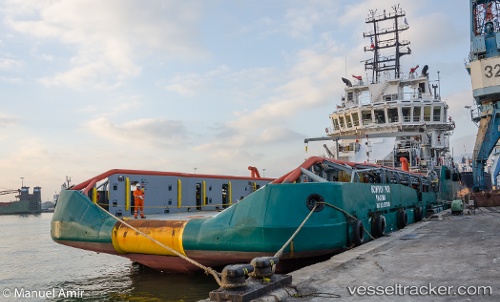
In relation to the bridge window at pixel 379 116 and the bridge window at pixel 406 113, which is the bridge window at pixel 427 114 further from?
the bridge window at pixel 379 116

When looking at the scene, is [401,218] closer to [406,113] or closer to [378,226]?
[378,226]

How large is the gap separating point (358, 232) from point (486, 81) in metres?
26.2

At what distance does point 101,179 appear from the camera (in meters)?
10.6

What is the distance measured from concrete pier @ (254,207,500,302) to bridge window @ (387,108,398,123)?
16356 millimetres

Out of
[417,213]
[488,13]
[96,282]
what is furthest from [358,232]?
[488,13]

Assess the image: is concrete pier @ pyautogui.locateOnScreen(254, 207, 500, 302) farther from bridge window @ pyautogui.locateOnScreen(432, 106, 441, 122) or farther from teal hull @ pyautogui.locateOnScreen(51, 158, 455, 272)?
bridge window @ pyautogui.locateOnScreen(432, 106, 441, 122)

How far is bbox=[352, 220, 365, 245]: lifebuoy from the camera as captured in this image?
359 inches

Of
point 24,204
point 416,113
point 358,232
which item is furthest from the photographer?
point 24,204

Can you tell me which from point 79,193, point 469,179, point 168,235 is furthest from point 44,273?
point 469,179

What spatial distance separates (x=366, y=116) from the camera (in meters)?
25.5

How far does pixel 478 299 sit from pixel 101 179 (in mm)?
8727

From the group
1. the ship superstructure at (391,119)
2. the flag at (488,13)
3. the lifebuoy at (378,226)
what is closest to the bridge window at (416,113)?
the ship superstructure at (391,119)

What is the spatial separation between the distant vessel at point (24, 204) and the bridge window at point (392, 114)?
9301 cm

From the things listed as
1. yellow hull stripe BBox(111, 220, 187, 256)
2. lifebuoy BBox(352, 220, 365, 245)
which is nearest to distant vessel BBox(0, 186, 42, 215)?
yellow hull stripe BBox(111, 220, 187, 256)
